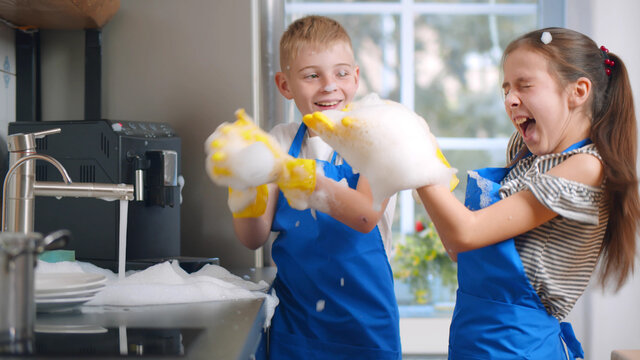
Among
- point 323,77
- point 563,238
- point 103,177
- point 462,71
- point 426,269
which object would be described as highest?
point 462,71

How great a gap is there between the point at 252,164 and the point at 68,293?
38cm

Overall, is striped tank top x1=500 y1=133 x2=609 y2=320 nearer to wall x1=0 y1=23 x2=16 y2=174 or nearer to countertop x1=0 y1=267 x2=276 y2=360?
countertop x1=0 y1=267 x2=276 y2=360

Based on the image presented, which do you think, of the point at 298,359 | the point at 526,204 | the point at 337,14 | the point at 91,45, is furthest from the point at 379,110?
the point at 337,14

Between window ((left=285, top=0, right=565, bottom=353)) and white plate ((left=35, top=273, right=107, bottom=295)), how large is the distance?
191cm

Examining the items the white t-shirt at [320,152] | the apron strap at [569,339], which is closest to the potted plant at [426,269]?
the white t-shirt at [320,152]

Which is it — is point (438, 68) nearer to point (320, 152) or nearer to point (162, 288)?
point (320, 152)

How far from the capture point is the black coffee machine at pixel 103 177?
56.0 inches

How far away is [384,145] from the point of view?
955mm

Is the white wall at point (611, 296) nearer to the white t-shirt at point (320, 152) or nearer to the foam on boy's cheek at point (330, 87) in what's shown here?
the white t-shirt at point (320, 152)

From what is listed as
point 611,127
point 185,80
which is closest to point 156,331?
point 611,127

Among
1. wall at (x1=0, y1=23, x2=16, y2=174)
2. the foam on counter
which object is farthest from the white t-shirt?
wall at (x1=0, y1=23, x2=16, y2=174)

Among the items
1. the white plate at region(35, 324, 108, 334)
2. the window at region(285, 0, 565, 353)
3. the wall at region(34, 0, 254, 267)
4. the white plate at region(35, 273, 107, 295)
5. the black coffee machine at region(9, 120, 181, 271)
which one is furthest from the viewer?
the window at region(285, 0, 565, 353)

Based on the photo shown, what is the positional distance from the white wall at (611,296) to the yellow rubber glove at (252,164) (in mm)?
1610

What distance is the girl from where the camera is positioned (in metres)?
1.09
